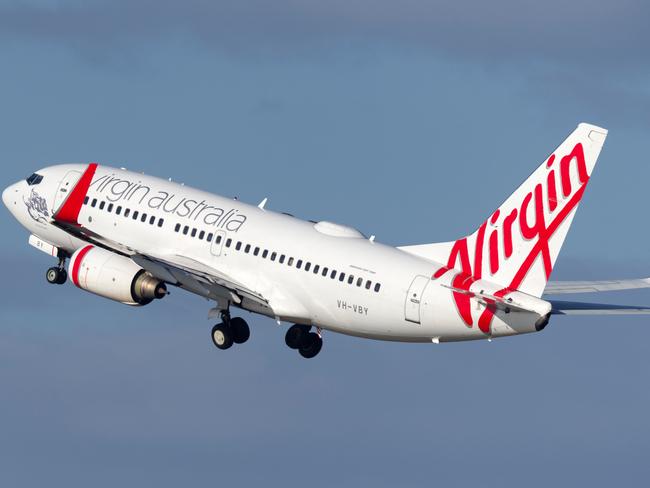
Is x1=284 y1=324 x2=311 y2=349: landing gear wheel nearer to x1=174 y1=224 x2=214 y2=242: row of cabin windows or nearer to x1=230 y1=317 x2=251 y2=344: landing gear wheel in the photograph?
x1=230 y1=317 x2=251 y2=344: landing gear wheel

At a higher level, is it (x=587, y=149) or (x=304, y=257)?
(x=587, y=149)

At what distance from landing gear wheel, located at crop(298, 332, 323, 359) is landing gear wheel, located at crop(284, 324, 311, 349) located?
0.51 ft

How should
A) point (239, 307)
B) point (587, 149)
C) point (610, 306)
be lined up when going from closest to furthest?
point (587, 149), point (610, 306), point (239, 307)

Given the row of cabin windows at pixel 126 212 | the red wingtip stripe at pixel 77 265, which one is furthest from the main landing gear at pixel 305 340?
the red wingtip stripe at pixel 77 265

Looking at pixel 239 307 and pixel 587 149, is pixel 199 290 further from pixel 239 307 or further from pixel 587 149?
pixel 587 149

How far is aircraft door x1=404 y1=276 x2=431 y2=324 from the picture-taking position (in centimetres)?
7350

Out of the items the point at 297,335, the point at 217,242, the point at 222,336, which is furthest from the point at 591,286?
the point at 217,242

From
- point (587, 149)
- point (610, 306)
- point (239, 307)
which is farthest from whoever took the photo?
point (239, 307)

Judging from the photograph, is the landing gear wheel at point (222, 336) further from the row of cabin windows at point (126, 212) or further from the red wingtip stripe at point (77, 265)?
the red wingtip stripe at point (77, 265)

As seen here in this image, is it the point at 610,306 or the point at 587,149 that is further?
the point at 610,306

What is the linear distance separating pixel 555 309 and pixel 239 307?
13976mm

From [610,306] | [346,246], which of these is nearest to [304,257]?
[346,246]

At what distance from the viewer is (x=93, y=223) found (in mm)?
83500

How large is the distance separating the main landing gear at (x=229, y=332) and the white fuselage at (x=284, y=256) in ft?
3.92
